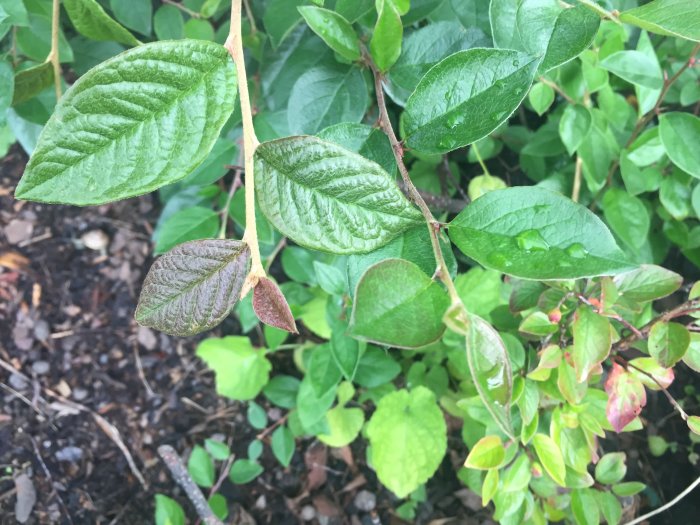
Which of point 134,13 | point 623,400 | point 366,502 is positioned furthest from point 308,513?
point 134,13

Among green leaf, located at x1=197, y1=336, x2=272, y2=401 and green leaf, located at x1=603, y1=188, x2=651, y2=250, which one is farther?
green leaf, located at x1=197, y1=336, x2=272, y2=401

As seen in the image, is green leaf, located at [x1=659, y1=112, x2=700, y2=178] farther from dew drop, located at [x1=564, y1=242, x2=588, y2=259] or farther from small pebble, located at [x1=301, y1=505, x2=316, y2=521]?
small pebble, located at [x1=301, y1=505, x2=316, y2=521]

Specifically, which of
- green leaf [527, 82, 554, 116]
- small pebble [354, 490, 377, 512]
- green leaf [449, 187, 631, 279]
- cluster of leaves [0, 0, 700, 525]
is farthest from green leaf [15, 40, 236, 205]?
small pebble [354, 490, 377, 512]

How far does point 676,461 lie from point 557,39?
112 cm

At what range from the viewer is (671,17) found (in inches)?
17.9

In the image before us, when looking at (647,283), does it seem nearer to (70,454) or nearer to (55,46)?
(55,46)

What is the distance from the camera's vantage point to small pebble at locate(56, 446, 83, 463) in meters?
1.34

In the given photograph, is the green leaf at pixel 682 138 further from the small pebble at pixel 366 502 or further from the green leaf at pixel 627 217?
the small pebble at pixel 366 502

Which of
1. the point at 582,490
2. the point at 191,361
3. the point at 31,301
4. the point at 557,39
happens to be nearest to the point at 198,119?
the point at 557,39

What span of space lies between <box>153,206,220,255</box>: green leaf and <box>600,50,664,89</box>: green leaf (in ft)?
2.15

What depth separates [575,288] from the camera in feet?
2.36

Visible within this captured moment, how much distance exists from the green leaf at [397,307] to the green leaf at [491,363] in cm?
3

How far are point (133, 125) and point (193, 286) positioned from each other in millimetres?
126

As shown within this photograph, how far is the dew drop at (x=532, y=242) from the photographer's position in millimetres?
434
